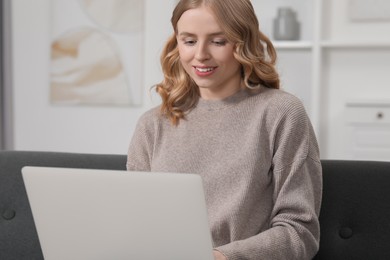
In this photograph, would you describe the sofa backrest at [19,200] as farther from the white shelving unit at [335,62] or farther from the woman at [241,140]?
the white shelving unit at [335,62]

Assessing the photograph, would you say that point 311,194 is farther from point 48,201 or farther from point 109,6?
point 109,6

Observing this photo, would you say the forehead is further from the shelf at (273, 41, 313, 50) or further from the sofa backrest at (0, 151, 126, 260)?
the shelf at (273, 41, 313, 50)

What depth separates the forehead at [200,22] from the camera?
1.64m

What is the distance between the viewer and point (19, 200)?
1.94 m

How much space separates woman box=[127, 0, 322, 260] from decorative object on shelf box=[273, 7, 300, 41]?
6.35ft

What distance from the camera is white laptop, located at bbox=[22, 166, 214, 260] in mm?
1234

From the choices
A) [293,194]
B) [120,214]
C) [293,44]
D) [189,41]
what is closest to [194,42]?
[189,41]

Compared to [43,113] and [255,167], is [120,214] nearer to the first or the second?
[255,167]

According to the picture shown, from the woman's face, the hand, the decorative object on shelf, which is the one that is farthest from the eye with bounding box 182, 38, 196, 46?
the decorative object on shelf

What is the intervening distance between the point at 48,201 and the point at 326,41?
247 cm

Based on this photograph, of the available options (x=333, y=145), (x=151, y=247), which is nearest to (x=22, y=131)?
(x=333, y=145)

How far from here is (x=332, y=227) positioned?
69.5 inches

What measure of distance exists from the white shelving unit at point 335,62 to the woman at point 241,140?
6.16ft

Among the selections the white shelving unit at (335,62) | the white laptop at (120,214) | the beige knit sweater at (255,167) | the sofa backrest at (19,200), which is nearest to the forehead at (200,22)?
the beige knit sweater at (255,167)
